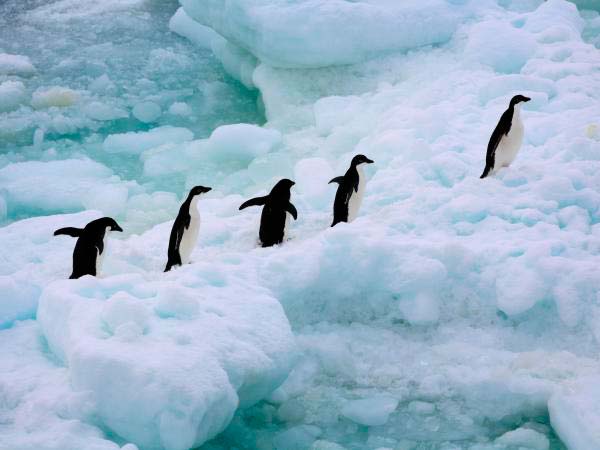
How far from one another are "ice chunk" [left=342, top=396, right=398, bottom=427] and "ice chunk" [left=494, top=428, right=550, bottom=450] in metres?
0.42

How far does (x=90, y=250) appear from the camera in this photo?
4.06 metres

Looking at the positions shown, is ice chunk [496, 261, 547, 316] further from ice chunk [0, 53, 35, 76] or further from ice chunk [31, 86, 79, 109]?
ice chunk [0, 53, 35, 76]

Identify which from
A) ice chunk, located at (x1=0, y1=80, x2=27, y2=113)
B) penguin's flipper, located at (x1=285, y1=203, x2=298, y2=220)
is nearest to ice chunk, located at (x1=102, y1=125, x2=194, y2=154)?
ice chunk, located at (x1=0, y1=80, x2=27, y2=113)

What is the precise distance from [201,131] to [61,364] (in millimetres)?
4422

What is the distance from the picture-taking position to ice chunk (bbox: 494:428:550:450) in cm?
279

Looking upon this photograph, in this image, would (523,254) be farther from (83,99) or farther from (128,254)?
(83,99)

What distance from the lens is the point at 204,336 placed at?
2799 millimetres

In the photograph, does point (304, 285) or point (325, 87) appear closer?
point (304, 285)

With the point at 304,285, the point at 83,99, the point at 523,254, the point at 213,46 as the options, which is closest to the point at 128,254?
the point at 304,285

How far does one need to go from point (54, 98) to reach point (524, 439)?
6.06 meters

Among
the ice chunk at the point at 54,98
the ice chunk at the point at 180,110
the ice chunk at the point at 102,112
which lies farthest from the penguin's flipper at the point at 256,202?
the ice chunk at the point at 54,98

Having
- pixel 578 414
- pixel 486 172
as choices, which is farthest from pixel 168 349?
pixel 486 172

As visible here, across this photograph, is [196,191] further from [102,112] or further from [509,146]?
[102,112]

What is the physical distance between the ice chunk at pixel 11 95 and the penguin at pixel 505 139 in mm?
5021
